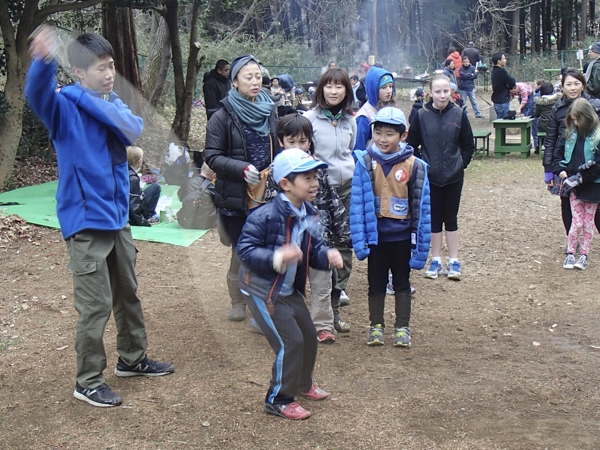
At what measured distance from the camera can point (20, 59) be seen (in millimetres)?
10219

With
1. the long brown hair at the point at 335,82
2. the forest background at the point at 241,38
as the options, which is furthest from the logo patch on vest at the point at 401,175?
the forest background at the point at 241,38

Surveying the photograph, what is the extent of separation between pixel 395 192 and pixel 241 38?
27814 mm

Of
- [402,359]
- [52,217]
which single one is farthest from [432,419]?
[52,217]

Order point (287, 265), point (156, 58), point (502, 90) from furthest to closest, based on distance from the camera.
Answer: point (156, 58), point (502, 90), point (287, 265)

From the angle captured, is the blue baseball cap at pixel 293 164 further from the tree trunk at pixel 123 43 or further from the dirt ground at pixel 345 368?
the tree trunk at pixel 123 43

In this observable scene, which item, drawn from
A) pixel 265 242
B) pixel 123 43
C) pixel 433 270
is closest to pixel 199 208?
pixel 433 270

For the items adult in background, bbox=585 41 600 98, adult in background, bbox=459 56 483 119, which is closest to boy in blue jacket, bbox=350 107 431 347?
adult in background, bbox=585 41 600 98

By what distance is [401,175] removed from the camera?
4969 mm

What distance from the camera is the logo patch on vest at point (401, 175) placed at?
16.3 ft

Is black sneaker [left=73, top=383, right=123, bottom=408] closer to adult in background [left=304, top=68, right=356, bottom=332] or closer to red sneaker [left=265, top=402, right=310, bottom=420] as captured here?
red sneaker [left=265, top=402, right=310, bottom=420]

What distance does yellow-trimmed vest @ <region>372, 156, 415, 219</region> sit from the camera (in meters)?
4.96

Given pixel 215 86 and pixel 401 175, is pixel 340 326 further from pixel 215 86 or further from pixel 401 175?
pixel 215 86

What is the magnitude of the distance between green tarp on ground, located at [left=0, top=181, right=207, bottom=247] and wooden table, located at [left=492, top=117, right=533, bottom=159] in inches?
285

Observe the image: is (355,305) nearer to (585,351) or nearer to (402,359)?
(402,359)
